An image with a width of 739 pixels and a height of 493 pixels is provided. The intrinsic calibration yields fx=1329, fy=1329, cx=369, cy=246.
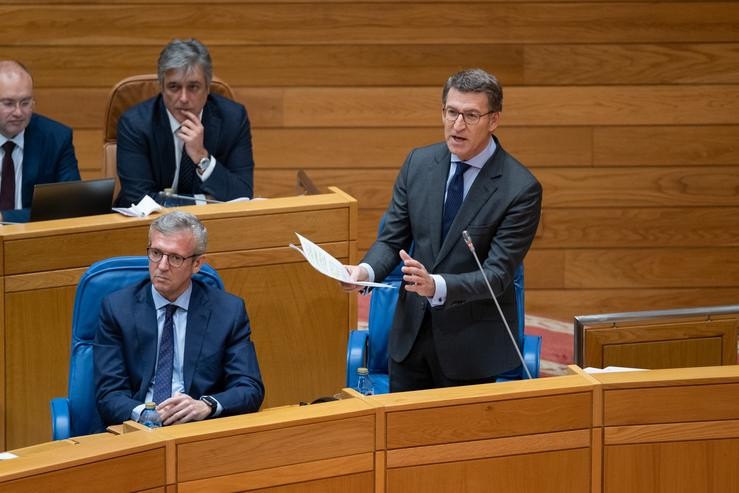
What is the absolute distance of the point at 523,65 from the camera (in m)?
4.32

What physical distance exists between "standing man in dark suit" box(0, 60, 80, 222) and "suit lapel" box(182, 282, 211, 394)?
2.79 ft

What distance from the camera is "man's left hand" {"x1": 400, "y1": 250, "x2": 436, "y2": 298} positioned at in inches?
94.2

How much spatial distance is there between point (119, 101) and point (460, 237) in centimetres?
141

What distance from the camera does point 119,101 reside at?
3.61 m

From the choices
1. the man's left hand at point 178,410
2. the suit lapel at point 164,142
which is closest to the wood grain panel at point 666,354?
the man's left hand at point 178,410

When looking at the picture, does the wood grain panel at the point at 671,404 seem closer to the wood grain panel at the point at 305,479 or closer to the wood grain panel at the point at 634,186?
the wood grain panel at the point at 305,479

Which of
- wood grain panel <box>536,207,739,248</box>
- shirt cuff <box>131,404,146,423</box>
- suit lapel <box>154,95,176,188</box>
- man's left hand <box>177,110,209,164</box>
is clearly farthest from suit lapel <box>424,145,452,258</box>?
wood grain panel <box>536,207,739,248</box>

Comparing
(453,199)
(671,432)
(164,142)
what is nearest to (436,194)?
(453,199)

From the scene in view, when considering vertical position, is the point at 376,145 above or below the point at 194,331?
above

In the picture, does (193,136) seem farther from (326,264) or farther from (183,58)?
(326,264)

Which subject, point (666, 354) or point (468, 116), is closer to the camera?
point (468, 116)

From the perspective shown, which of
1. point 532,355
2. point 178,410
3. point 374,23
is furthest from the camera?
point 374,23

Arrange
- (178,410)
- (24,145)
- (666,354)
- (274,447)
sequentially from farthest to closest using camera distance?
(24,145)
(666,354)
(178,410)
(274,447)

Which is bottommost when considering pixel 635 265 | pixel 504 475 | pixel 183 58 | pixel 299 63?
pixel 504 475
